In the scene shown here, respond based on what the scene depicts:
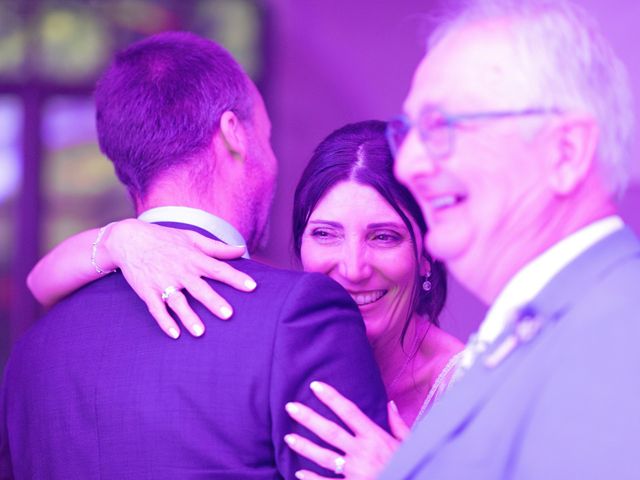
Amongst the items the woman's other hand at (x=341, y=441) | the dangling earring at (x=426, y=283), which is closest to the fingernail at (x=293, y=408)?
the woman's other hand at (x=341, y=441)

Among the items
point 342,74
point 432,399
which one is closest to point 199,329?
point 432,399

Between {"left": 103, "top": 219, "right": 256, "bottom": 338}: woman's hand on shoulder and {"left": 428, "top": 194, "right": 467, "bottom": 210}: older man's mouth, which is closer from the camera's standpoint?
{"left": 428, "top": 194, "right": 467, "bottom": 210}: older man's mouth

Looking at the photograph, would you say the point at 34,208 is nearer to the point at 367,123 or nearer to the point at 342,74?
the point at 342,74

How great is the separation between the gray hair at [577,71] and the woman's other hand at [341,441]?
61cm

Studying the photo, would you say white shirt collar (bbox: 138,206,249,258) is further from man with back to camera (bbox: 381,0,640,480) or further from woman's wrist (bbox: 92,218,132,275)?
man with back to camera (bbox: 381,0,640,480)

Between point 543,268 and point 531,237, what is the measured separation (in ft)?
0.16

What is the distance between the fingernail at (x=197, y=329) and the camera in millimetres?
1680

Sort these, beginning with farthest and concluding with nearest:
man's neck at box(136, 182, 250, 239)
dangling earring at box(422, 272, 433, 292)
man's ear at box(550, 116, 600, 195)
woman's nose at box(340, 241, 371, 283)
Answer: dangling earring at box(422, 272, 433, 292) < woman's nose at box(340, 241, 371, 283) < man's neck at box(136, 182, 250, 239) < man's ear at box(550, 116, 600, 195)

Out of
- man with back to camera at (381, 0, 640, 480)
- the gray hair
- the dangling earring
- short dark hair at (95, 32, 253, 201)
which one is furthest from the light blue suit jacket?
the dangling earring

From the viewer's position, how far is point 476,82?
1.30 metres

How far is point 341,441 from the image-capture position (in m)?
1.64

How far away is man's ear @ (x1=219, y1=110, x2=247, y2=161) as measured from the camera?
1.86 meters

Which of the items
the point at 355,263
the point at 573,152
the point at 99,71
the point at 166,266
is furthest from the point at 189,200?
the point at 99,71

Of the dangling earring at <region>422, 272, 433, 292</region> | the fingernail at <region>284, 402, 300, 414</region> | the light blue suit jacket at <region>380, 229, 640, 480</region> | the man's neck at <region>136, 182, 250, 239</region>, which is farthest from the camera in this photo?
the dangling earring at <region>422, 272, 433, 292</region>
